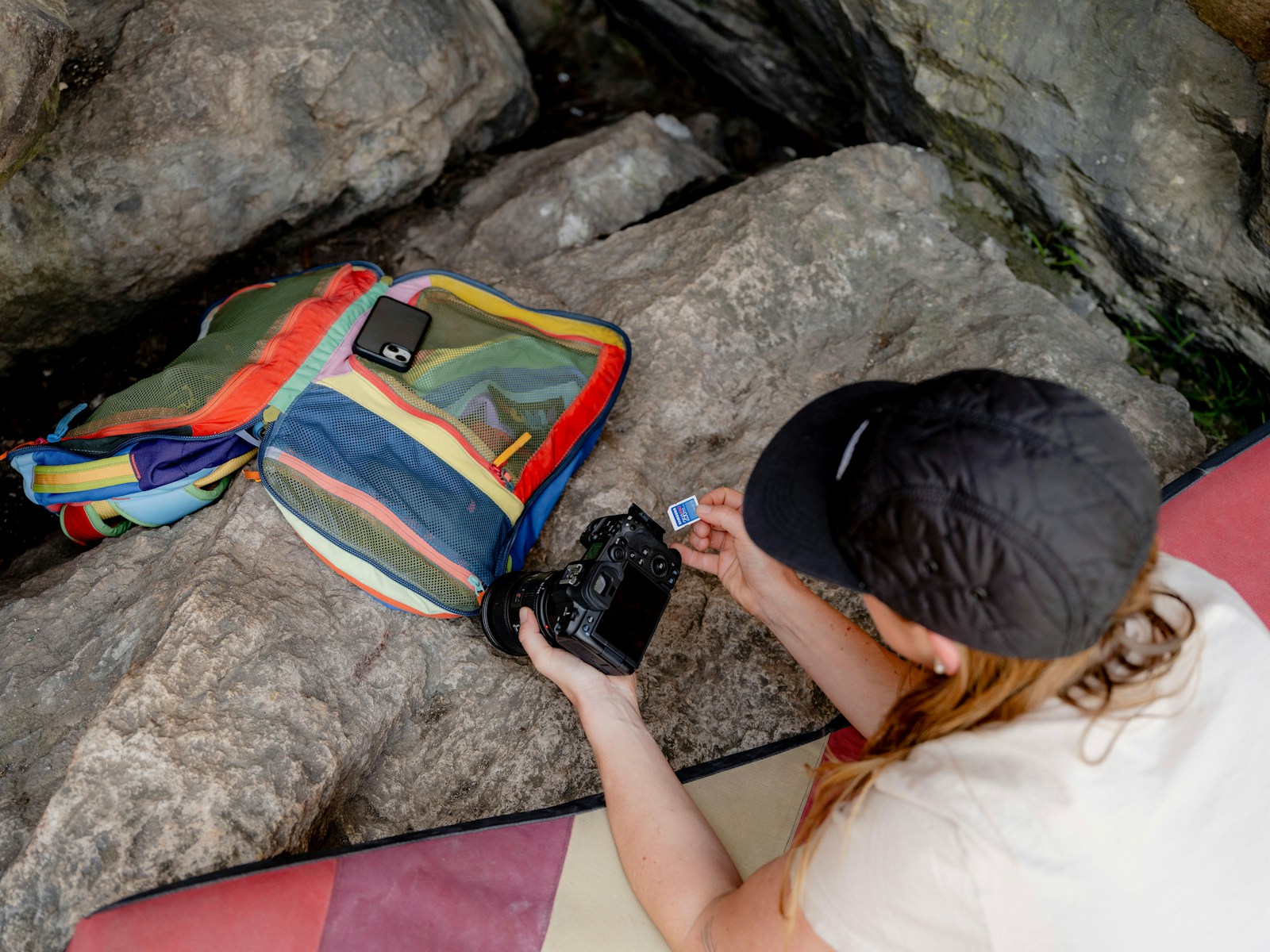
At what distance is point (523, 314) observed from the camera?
235 centimetres

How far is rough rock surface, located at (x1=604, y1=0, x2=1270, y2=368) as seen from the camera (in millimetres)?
2373

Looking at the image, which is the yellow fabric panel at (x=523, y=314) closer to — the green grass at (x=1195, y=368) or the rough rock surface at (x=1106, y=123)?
the rough rock surface at (x=1106, y=123)

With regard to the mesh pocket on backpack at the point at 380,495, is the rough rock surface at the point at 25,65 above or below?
above

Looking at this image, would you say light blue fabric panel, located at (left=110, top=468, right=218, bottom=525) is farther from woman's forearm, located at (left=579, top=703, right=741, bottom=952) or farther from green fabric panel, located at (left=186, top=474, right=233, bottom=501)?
woman's forearm, located at (left=579, top=703, right=741, bottom=952)

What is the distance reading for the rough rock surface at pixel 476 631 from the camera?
5.42ft

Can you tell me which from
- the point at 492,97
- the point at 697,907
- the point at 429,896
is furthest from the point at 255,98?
the point at 697,907

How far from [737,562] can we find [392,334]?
0.95 m

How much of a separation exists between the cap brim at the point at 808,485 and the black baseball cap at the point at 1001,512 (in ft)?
0.21

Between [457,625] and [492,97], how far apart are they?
206cm

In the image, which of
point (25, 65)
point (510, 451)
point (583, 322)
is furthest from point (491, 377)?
point (25, 65)

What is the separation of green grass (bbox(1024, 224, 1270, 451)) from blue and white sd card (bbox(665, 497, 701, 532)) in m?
1.64

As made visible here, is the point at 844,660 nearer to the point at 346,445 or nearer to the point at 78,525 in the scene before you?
the point at 346,445

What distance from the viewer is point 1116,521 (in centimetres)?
105

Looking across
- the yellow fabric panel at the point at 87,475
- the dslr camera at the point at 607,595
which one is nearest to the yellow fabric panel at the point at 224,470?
the yellow fabric panel at the point at 87,475
